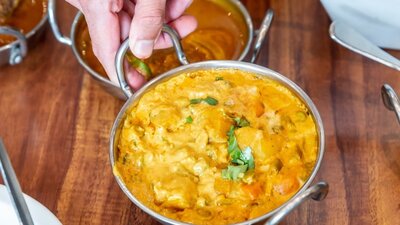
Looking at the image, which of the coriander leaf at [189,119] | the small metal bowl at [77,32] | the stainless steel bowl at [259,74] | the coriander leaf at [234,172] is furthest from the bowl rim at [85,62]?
the coriander leaf at [234,172]

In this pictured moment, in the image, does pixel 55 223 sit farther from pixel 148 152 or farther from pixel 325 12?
pixel 325 12

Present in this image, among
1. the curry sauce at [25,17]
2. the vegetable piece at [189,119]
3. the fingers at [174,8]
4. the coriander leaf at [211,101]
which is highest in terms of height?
the fingers at [174,8]

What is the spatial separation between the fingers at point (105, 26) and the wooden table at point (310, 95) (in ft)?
0.61

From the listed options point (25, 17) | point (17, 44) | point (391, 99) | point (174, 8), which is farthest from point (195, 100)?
point (25, 17)

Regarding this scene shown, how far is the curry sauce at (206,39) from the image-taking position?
53.1 inches

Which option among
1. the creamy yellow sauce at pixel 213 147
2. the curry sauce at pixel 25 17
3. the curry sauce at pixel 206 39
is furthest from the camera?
the curry sauce at pixel 25 17

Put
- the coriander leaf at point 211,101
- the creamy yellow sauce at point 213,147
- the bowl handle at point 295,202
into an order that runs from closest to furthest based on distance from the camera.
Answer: the bowl handle at point 295,202 < the creamy yellow sauce at point 213,147 < the coriander leaf at point 211,101

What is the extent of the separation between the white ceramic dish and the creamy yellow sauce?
0.95 ft

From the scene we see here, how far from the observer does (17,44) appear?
4.57 feet

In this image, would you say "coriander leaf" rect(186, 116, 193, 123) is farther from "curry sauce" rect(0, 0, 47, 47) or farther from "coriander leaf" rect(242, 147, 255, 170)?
"curry sauce" rect(0, 0, 47, 47)

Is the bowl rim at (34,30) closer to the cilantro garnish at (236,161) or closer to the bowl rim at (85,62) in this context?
the bowl rim at (85,62)

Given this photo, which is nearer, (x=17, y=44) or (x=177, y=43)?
(x=177, y=43)

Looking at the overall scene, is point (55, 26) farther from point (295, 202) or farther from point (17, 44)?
point (295, 202)

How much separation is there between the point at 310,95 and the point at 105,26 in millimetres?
451
